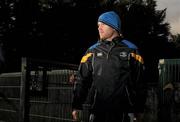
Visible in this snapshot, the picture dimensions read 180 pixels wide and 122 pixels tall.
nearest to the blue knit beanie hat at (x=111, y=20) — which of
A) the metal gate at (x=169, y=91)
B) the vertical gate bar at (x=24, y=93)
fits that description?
the vertical gate bar at (x=24, y=93)

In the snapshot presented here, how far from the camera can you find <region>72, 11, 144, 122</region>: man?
4.71 metres

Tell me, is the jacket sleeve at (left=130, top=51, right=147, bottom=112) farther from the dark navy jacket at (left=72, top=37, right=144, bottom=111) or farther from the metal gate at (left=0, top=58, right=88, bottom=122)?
the metal gate at (left=0, top=58, right=88, bottom=122)

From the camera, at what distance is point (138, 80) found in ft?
15.6

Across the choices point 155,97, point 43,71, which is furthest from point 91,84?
point 155,97

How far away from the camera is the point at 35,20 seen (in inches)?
1631

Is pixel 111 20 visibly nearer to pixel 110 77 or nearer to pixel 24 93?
pixel 110 77

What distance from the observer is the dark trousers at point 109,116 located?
4688 mm

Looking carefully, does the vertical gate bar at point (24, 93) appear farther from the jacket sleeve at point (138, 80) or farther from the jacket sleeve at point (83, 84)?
the jacket sleeve at point (138, 80)

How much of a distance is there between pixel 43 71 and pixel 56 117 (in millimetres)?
985

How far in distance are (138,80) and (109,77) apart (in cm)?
26

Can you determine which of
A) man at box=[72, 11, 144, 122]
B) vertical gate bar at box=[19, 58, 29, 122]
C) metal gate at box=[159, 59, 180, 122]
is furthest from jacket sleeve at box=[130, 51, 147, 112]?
metal gate at box=[159, 59, 180, 122]

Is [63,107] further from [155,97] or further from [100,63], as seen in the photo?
[155,97]

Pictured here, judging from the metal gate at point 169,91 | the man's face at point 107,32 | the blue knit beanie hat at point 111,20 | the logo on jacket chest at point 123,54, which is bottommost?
the metal gate at point 169,91

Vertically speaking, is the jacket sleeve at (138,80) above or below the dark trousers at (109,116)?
above
